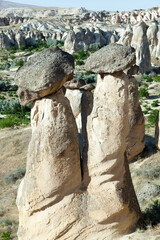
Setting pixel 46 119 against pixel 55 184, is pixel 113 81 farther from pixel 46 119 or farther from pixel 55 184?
pixel 55 184

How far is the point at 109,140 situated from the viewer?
180 inches

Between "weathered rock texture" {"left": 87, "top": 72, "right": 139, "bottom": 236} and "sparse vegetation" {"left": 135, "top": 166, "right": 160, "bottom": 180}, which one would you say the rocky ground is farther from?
"weathered rock texture" {"left": 87, "top": 72, "right": 139, "bottom": 236}

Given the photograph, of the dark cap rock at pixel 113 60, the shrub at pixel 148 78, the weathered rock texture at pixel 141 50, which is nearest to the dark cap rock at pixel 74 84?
the dark cap rock at pixel 113 60

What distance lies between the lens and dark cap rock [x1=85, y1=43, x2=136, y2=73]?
14.5ft

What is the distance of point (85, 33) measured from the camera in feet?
162

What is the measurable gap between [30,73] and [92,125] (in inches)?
49.8

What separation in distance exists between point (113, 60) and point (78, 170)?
1809 mm

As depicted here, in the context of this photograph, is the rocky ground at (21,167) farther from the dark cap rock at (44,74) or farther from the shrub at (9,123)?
the dark cap rock at (44,74)

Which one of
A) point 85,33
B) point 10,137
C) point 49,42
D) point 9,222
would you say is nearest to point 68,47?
point 85,33

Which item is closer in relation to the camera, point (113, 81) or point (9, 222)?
point (113, 81)

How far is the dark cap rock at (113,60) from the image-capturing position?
4.41m

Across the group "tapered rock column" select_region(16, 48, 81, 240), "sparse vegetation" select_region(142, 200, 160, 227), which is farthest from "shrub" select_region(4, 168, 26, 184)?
"tapered rock column" select_region(16, 48, 81, 240)

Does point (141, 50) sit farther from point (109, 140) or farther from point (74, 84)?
point (109, 140)

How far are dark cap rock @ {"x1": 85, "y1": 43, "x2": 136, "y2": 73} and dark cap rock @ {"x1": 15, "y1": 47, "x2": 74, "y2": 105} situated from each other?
414 millimetres
